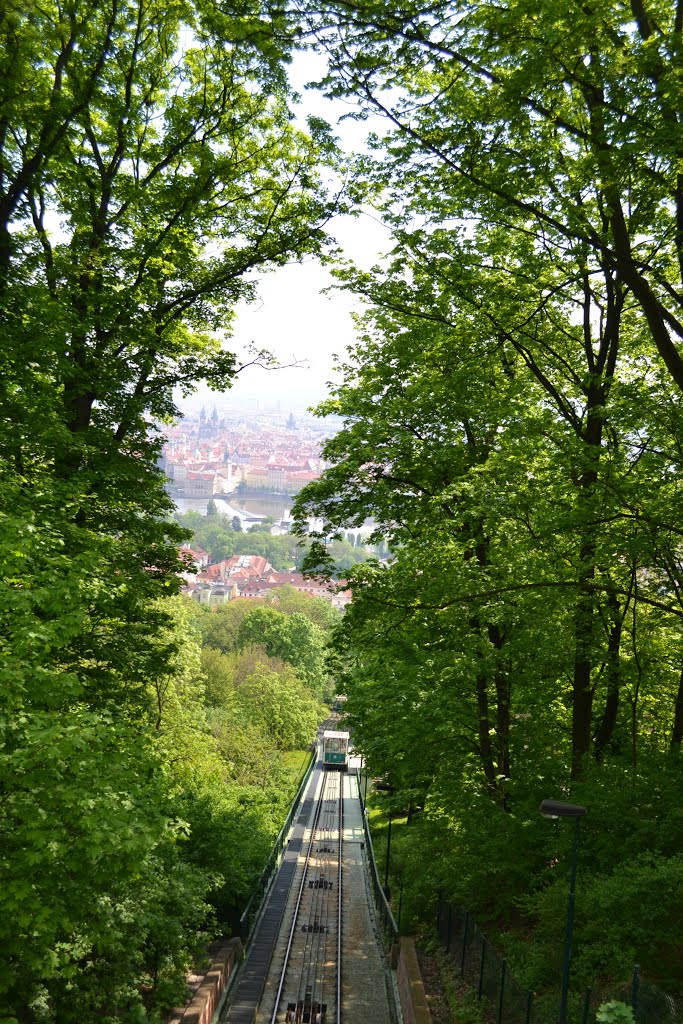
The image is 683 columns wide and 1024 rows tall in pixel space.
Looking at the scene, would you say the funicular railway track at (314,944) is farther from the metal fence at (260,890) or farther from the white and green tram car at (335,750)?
the white and green tram car at (335,750)

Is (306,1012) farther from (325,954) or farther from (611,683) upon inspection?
(611,683)

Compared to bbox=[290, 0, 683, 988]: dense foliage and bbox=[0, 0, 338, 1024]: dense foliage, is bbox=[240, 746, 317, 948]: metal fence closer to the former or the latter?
bbox=[0, 0, 338, 1024]: dense foliage

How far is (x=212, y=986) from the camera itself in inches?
681

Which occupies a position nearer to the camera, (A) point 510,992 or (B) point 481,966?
(A) point 510,992

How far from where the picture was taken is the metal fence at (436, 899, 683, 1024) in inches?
372

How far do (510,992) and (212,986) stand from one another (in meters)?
7.34

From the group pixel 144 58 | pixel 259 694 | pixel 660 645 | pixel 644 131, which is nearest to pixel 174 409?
pixel 144 58

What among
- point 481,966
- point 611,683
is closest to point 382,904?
point 481,966

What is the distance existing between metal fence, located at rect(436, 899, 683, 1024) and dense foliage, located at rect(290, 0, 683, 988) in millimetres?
404

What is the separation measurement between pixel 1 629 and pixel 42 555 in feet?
3.53

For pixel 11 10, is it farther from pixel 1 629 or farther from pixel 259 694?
pixel 259 694

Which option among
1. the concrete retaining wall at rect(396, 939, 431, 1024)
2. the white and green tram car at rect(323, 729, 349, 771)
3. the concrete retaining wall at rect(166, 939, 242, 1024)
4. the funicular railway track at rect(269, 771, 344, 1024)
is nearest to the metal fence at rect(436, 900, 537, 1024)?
the concrete retaining wall at rect(396, 939, 431, 1024)

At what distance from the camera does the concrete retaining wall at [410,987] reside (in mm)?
15398

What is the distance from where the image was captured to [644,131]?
30.5 feet
